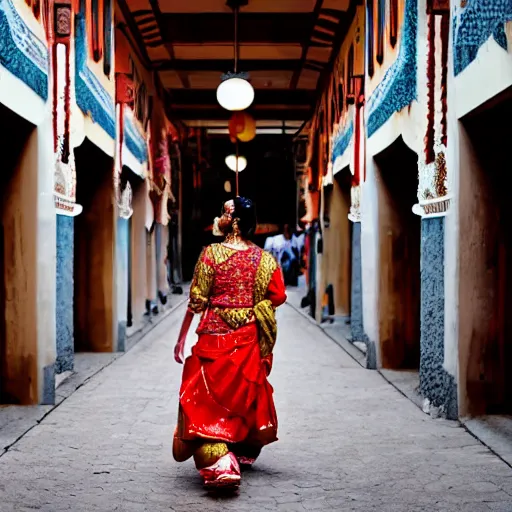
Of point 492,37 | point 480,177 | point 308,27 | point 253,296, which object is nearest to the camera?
point 253,296

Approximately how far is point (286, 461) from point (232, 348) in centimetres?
91

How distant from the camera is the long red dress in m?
4.51

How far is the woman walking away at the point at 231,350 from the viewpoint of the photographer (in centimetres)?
449

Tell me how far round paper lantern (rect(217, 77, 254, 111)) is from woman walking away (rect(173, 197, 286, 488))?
20.7 feet

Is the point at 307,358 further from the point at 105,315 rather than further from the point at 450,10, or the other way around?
the point at 450,10

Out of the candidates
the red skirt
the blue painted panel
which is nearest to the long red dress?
the red skirt

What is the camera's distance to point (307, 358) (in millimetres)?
9766

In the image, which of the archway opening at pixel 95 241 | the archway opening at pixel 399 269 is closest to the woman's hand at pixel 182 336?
the archway opening at pixel 399 269

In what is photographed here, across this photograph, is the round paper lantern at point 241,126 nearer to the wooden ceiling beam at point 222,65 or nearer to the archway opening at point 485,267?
the wooden ceiling beam at point 222,65

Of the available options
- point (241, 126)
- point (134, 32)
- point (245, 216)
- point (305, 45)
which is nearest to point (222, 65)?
point (241, 126)

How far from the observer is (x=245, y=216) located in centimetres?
473

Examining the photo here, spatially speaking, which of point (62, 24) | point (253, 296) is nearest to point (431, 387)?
point (253, 296)

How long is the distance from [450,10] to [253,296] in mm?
2707

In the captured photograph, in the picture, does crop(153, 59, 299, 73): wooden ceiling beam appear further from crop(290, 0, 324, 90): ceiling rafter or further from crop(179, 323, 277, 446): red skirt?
crop(179, 323, 277, 446): red skirt
